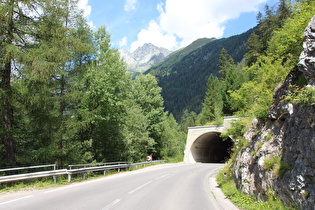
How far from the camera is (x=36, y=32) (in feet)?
38.7

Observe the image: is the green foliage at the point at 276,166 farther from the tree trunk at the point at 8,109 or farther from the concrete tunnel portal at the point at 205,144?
the concrete tunnel portal at the point at 205,144

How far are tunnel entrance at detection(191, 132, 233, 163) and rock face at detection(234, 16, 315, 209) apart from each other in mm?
29032

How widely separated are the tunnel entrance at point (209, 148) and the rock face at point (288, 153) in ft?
95.2

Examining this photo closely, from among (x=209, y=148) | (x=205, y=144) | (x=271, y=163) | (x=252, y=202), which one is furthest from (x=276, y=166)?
(x=209, y=148)

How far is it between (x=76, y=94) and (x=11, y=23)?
16.7ft

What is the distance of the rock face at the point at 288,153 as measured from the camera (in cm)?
495

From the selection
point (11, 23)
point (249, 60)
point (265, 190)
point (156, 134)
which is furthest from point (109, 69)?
point (249, 60)

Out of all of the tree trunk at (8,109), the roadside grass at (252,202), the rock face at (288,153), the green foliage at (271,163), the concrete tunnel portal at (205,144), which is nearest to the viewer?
the rock face at (288,153)

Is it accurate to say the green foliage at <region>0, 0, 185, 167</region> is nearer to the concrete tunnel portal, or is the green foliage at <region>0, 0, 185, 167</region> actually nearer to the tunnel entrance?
the concrete tunnel portal

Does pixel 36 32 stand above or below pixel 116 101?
above

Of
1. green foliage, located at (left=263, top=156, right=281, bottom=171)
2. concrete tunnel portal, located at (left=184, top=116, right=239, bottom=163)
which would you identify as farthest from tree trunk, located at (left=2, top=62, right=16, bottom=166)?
concrete tunnel portal, located at (left=184, top=116, right=239, bottom=163)

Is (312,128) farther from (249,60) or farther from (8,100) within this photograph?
(249,60)

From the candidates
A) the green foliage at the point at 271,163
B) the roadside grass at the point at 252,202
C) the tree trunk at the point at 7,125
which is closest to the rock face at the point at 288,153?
the green foliage at the point at 271,163

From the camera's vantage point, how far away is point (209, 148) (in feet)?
150
